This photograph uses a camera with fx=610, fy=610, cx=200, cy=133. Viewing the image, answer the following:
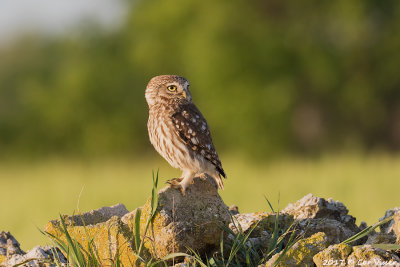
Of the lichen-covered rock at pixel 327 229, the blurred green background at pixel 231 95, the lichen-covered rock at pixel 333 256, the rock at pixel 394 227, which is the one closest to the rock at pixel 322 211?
the lichen-covered rock at pixel 327 229

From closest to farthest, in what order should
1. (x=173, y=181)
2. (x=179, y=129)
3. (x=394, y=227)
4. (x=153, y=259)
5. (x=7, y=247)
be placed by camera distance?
(x=153, y=259), (x=394, y=227), (x=7, y=247), (x=173, y=181), (x=179, y=129)

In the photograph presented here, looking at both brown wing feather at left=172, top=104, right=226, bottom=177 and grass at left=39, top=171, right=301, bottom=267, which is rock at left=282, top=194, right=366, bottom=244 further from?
brown wing feather at left=172, top=104, right=226, bottom=177

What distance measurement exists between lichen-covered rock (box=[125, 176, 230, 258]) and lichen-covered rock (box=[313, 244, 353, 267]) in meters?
0.97

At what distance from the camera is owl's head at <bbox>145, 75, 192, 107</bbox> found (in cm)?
674

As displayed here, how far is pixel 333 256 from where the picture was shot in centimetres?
458

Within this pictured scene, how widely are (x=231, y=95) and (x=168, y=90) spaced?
22151mm

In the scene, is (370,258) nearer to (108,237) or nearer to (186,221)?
(186,221)

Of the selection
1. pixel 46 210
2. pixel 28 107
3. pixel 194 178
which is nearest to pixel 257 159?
pixel 46 210

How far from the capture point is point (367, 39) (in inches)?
1272

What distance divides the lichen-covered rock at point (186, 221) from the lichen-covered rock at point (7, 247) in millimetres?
1249

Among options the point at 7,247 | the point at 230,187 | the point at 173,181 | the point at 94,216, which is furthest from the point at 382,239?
the point at 230,187

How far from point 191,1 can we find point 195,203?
29230 millimetres

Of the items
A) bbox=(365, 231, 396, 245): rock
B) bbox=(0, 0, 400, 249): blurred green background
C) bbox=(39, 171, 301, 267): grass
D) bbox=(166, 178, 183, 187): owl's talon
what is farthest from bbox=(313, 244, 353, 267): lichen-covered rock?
bbox=(0, 0, 400, 249): blurred green background

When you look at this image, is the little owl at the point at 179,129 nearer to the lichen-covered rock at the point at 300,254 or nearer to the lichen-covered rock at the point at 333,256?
the lichen-covered rock at the point at 300,254
